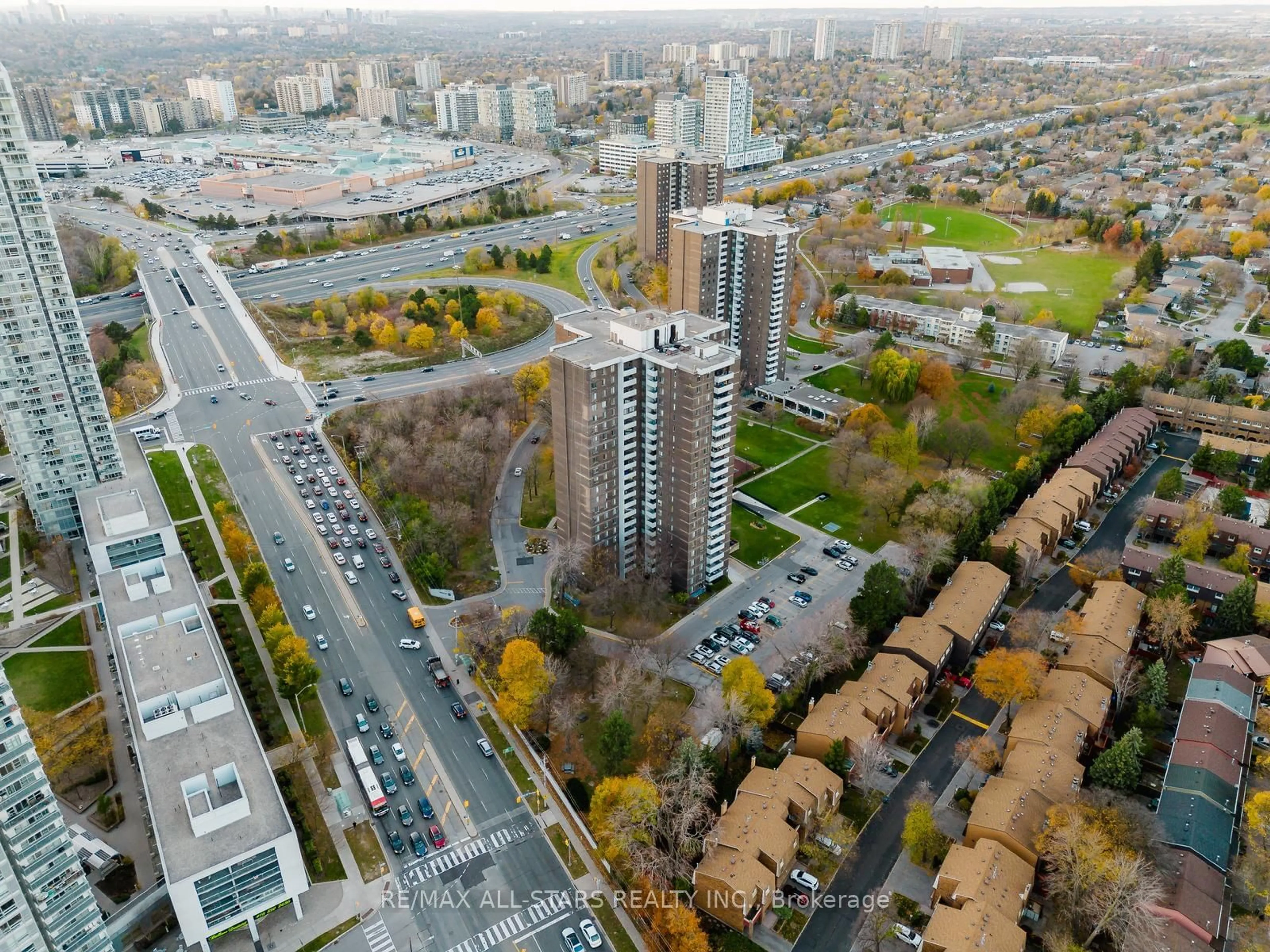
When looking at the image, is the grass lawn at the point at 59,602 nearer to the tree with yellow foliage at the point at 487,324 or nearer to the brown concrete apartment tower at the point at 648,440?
the brown concrete apartment tower at the point at 648,440

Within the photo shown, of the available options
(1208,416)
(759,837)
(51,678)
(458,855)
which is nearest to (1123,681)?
(759,837)

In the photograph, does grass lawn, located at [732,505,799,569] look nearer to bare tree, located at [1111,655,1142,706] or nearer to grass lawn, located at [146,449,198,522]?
bare tree, located at [1111,655,1142,706]

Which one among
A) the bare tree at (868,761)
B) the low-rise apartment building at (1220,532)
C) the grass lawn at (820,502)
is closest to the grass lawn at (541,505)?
the grass lawn at (820,502)

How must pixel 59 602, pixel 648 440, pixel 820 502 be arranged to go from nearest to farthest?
pixel 648 440 → pixel 59 602 → pixel 820 502

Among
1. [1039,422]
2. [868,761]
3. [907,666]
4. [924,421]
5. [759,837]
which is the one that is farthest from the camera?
[1039,422]

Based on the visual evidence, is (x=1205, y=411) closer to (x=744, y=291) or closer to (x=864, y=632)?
(x=744, y=291)

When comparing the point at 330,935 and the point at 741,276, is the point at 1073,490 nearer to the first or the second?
the point at 741,276

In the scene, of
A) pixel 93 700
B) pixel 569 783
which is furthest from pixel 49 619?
pixel 569 783
